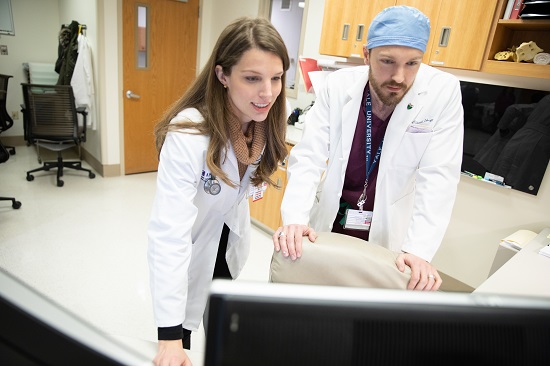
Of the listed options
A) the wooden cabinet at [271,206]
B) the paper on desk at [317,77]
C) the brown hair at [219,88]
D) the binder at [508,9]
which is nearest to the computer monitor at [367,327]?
the brown hair at [219,88]

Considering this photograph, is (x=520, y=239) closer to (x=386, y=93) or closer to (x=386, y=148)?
(x=386, y=148)

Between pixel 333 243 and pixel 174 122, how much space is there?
1.88 ft

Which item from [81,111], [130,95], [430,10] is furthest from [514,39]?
[81,111]

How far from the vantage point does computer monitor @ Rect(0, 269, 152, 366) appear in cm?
36

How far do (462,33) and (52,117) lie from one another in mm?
3972

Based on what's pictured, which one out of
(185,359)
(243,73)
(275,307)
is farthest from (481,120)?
(275,307)

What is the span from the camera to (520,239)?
84.4 inches

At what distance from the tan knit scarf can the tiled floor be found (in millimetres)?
1165

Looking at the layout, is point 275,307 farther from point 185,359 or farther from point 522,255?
point 522,255

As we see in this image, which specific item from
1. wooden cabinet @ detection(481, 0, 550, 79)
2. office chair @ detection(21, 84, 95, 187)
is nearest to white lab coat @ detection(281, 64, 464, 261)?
wooden cabinet @ detection(481, 0, 550, 79)

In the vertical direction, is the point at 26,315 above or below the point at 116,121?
above

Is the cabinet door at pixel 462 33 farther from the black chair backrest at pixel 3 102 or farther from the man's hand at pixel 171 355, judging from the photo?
the black chair backrest at pixel 3 102

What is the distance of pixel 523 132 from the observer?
2332 millimetres

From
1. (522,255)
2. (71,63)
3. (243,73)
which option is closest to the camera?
(243,73)
